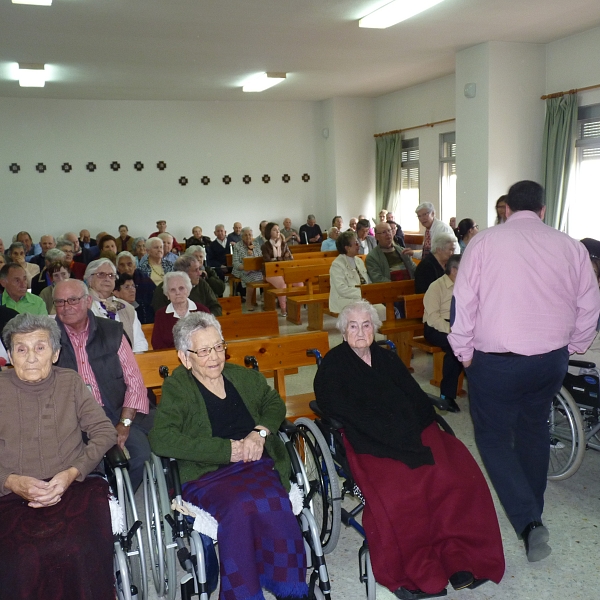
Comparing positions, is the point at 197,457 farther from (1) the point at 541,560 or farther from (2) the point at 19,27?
(2) the point at 19,27

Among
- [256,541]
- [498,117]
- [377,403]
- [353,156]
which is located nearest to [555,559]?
[377,403]

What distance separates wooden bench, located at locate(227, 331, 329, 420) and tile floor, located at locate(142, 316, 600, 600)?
0.85 m

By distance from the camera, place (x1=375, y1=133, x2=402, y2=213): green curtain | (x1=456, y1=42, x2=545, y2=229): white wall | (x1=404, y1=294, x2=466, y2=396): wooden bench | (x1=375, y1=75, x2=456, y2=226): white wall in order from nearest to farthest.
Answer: (x1=404, y1=294, x2=466, y2=396): wooden bench, (x1=456, y1=42, x2=545, y2=229): white wall, (x1=375, y1=75, x2=456, y2=226): white wall, (x1=375, y1=133, x2=402, y2=213): green curtain

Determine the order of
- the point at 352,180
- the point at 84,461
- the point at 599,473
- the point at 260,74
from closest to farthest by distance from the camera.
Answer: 1. the point at 84,461
2. the point at 599,473
3. the point at 260,74
4. the point at 352,180

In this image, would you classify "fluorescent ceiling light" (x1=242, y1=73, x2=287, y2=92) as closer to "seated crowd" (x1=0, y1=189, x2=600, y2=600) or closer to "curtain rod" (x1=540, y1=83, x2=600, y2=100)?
"curtain rod" (x1=540, y1=83, x2=600, y2=100)

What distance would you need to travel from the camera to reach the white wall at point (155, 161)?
10922 mm

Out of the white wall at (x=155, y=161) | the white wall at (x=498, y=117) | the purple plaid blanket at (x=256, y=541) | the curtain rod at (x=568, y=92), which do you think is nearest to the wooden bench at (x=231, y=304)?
the purple plaid blanket at (x=256, y=541)

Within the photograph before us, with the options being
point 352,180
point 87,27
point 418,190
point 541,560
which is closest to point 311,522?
point 541,560

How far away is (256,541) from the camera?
2.12m

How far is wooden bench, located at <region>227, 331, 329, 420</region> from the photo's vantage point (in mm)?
3445

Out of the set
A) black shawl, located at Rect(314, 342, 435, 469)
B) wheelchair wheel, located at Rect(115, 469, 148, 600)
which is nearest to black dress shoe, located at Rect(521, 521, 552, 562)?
black shawl, located at Rect(314, 342, 435, 469)

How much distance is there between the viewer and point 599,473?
3.30 meters

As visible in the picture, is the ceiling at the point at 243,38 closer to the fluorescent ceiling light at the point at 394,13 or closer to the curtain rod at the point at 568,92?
the fluorescent ceiling light at the point at 394,13

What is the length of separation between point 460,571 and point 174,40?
627 centimetres
